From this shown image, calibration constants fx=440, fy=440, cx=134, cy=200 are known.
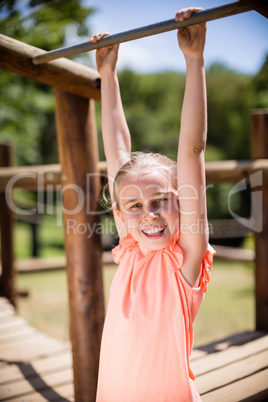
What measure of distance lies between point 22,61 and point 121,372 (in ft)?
4.49

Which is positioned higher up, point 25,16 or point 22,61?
point 25,16

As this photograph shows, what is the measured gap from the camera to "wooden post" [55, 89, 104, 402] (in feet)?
7.25

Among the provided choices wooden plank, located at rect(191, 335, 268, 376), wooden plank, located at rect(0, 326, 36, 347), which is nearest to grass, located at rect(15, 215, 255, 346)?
wooden plank, located at rect(0, 326, 36, 347)

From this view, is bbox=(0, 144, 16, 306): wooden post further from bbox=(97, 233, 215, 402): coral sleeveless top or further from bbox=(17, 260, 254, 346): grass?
bbox=(97, 233, 215, 402): coral sleeveless top

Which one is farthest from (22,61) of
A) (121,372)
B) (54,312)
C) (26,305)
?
(26,305)

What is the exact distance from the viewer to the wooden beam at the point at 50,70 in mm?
1937

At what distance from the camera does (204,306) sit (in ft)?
21.2

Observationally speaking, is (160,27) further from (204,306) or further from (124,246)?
(204,306)

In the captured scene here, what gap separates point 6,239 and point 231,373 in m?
3.01

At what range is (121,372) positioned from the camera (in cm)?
154

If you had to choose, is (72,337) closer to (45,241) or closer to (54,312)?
(54,312)

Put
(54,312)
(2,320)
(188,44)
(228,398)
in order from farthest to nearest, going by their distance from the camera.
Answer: (54,312)
(2,320)
(228,398)
(188,44)

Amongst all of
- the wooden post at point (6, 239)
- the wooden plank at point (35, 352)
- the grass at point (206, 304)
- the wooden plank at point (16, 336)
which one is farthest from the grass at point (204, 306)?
the wooden plank at point (35, 352)

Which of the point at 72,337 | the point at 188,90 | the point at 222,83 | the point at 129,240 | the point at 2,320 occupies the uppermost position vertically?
the point at 222,83
